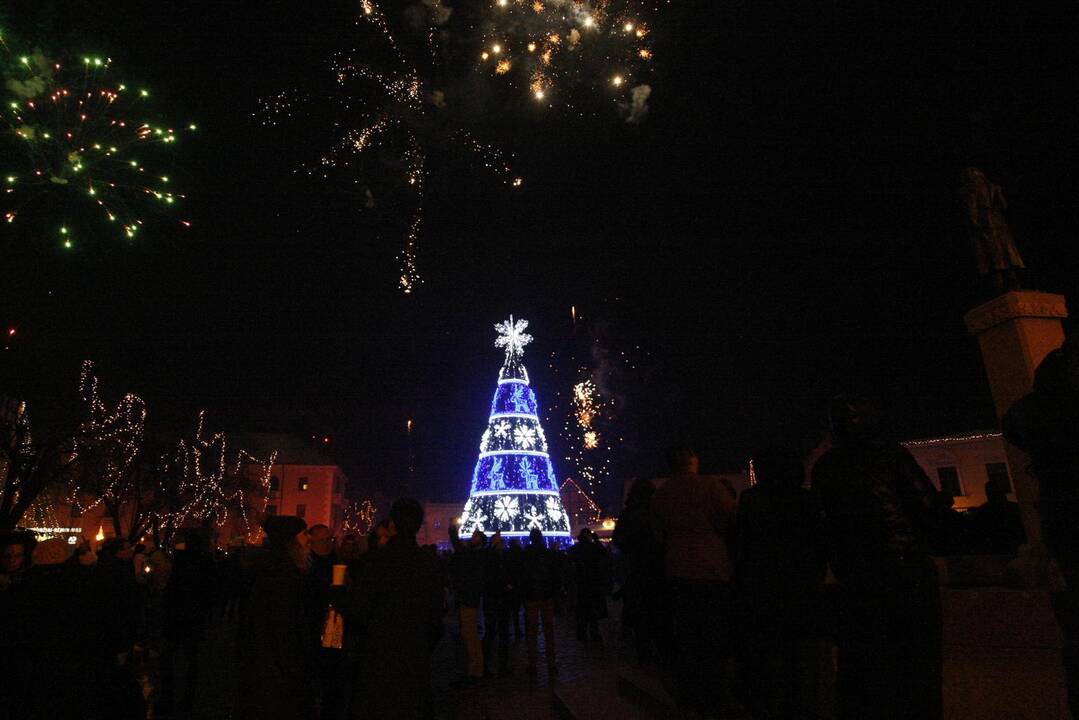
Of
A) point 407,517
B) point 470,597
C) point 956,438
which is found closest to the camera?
point 407,517

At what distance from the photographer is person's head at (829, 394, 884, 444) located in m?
3.01

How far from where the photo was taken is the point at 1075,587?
2.24 m

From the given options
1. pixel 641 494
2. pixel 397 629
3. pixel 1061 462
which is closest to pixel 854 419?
pixel 1061 462

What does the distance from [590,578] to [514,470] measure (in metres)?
10.0

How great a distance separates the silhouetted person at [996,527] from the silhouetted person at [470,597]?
648 centimetres

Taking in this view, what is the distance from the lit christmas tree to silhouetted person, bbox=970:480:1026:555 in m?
14.9

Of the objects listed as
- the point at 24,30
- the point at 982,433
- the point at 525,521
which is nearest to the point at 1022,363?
the point at 24,30

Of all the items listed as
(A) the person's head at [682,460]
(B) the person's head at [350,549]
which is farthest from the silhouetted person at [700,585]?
(B) the person's head at [350,549]

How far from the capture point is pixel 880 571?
271 centimetres

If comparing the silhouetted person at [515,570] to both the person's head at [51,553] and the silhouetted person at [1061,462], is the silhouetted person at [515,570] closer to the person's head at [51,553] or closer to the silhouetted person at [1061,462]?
the person's head at [51,553]

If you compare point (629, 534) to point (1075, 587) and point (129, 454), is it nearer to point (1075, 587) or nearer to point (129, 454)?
point (1075, 587)

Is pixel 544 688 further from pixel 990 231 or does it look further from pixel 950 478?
pixel 950 478

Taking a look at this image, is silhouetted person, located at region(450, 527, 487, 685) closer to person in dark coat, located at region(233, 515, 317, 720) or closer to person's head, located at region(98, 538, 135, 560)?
person's head, located at region(98, 538, 135, 560)

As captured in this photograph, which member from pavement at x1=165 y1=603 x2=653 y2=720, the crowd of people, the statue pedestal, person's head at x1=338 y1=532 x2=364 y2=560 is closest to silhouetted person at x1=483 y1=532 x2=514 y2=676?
pavement at x1=165 y1=603 x2=653 y2=720
